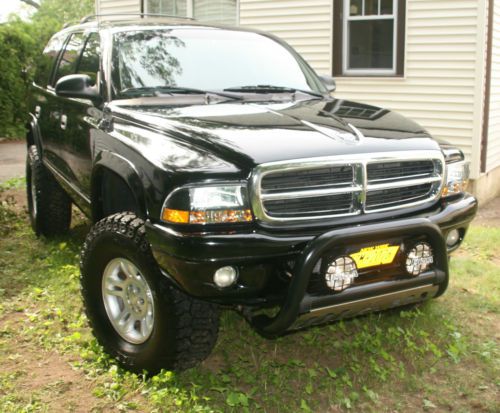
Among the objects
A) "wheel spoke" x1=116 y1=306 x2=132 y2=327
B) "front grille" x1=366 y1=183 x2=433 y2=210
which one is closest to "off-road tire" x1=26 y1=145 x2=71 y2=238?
"wheel spoke" x1=116 y1=306 x2=132 y2=327

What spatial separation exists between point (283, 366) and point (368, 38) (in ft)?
22.2

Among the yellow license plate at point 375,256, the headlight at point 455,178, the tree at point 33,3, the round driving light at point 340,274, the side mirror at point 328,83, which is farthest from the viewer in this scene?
the tree at point 33,3

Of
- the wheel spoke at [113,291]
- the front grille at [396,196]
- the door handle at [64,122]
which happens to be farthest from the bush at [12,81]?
the front grille at [396,196]

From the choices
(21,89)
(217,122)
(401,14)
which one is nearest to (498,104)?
(401,14)

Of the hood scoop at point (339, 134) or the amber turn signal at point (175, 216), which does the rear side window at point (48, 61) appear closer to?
the hood scoop at point (339, 134)

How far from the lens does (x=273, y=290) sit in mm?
3250

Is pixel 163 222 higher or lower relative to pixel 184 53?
lower

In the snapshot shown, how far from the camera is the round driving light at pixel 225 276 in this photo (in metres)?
3.12

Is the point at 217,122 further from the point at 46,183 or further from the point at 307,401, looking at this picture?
Result: the point at 46,183

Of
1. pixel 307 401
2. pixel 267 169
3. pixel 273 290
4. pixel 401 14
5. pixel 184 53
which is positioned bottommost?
pixel 307 401

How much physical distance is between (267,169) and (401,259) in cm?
86

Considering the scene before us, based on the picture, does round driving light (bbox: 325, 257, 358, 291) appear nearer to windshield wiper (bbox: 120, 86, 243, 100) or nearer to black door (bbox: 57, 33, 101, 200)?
windshield wiper (bbox: 120, 86, 243, 100)

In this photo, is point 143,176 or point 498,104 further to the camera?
point 498,104

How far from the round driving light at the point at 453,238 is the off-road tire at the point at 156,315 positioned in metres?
1.45
